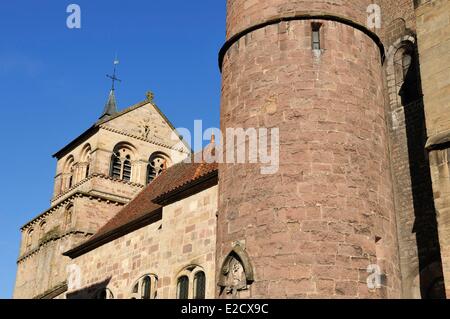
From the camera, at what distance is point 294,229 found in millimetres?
9477

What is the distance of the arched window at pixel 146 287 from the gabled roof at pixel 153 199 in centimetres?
153

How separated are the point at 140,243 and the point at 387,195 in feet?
27.3

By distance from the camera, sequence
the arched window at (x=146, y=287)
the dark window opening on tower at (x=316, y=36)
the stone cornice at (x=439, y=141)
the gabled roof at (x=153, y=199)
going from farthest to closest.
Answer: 1. the arched window at (x=146, y=287)
2. the gabled roof at (x=153, y=199)
3. the dark window opening on tower at (x=316, y=36)
4. the stone cornice at (x=439, y=141)

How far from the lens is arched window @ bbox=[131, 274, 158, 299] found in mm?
15612

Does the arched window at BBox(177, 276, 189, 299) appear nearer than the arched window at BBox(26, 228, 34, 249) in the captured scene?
Yes

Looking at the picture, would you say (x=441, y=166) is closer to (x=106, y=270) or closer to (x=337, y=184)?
(x=337, y=184)

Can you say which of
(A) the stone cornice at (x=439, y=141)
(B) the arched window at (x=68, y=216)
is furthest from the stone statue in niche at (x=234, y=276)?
(B) the arched window at (x=68, y=216)

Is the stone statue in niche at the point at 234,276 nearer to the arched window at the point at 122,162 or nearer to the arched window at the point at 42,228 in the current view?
the arched window at the point at 122,162

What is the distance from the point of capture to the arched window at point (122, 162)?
3098 cm

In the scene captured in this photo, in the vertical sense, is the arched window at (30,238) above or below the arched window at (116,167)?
below

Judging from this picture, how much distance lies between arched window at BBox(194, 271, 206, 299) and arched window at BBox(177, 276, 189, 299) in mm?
306

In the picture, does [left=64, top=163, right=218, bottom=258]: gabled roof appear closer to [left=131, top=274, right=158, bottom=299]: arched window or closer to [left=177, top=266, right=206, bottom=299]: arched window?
[left=131, top=274, right=158, bottom=299]: arched window

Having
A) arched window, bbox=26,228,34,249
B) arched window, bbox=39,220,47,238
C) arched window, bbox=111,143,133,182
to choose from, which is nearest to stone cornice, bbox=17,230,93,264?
arched window, bbox=26,228,34,249
